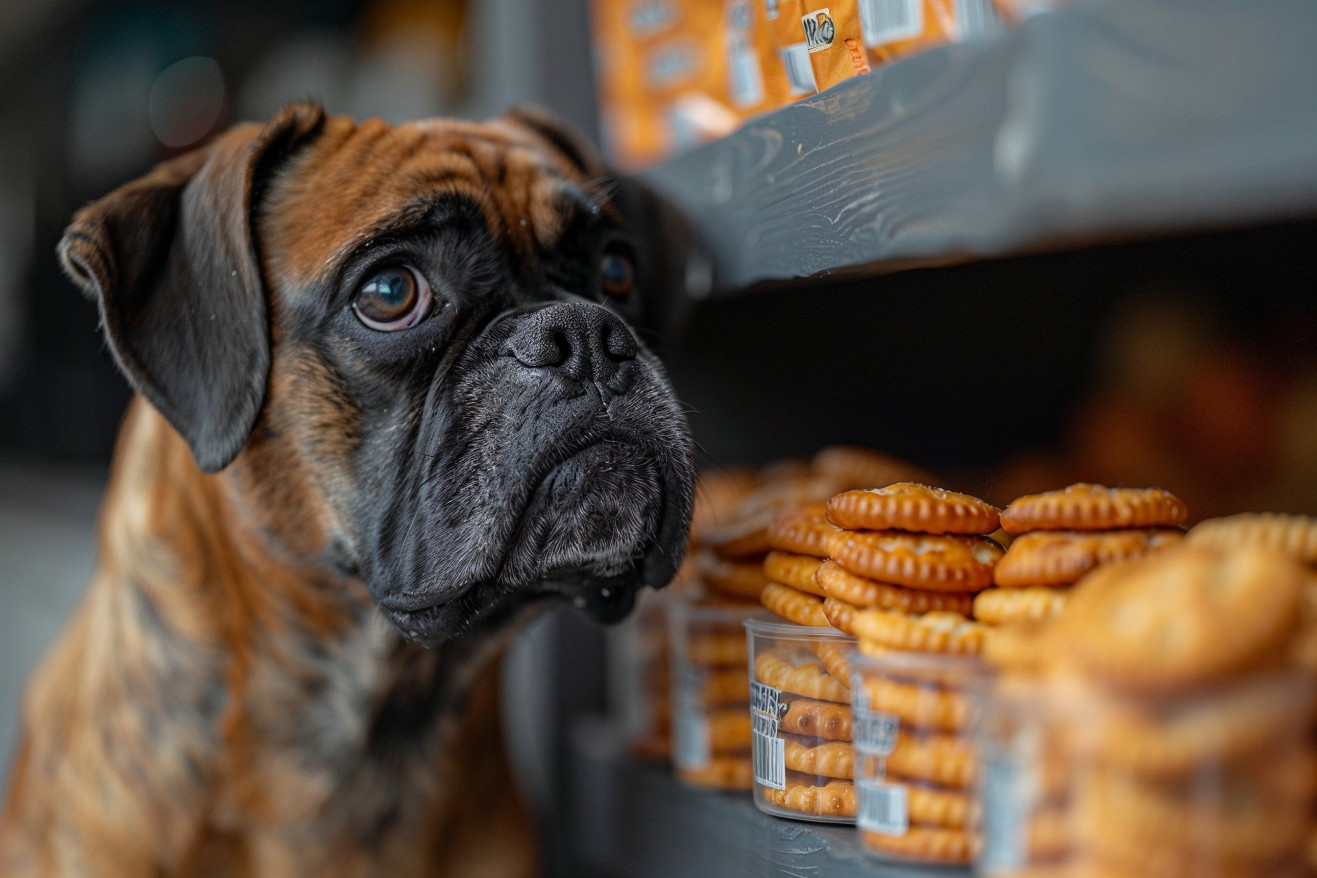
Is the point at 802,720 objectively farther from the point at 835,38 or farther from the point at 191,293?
the point at 191,293

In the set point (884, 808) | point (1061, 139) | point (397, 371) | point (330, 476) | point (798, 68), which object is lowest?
point (884, 808)

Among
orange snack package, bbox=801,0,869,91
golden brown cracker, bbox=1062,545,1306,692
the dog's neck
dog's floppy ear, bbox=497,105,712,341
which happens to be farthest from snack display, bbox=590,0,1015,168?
the dog's neck

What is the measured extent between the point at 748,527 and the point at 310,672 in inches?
21.0

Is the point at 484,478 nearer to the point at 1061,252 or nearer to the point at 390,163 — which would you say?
the point at 390,163

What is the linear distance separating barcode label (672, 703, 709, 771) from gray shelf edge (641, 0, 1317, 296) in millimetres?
481

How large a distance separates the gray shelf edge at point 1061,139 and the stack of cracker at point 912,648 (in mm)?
219

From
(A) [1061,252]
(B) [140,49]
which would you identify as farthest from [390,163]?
(B) [140,49]

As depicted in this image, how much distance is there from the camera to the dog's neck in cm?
114

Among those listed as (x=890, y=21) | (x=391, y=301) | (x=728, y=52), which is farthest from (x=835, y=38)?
(x=391, y=301)

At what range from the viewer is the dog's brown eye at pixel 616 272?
1259 mm

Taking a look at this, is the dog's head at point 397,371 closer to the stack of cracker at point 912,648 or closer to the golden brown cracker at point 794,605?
the golden brown cracker at point 794,605

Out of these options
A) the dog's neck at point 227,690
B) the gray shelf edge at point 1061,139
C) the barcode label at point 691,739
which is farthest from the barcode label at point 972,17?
the dog's neck at point 227,690

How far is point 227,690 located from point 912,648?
80cm

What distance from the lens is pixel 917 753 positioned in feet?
2.22
